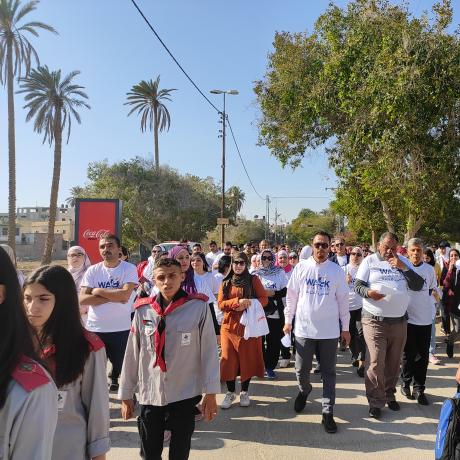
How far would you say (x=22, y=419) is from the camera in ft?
4.50

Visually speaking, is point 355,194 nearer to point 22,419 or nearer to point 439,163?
point 439,163

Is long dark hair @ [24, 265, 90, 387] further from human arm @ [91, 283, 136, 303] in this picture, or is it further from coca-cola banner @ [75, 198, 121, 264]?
coca-cola banner @ [75, 198, 121, 264]

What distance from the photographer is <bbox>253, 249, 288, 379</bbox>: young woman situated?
710 centimetres

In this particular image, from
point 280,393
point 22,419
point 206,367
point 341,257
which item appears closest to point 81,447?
point 22,419

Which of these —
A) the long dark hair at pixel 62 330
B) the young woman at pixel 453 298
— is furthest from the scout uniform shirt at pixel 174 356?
the young woman at pixel 453 298

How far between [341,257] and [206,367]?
6.96 m

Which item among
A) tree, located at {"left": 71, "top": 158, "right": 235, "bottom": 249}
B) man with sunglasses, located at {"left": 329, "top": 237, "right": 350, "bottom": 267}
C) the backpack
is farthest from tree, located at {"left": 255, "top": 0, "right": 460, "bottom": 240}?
tree, located at {"left": 71, "top": 158, "right": 235, "bottom": 249}

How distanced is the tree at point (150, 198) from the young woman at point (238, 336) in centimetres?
3006

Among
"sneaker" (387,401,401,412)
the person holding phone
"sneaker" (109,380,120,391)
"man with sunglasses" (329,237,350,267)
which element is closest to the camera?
the person holding phone

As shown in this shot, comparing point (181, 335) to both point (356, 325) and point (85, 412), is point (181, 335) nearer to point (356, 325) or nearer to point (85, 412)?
point (85, 412)

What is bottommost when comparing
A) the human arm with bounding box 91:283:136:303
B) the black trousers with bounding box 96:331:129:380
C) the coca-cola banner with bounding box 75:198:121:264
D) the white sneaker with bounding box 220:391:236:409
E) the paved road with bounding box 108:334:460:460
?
the paved road with bounding box 108:334:460:460

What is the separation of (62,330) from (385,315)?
4.07 meters

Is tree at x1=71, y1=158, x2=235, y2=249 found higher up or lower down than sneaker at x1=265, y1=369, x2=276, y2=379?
higher up

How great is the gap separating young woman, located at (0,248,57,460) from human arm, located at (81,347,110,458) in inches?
31.7
